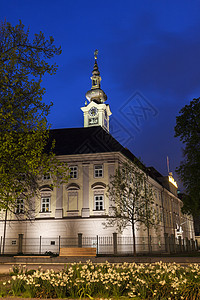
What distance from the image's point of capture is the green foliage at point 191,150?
1208 inches

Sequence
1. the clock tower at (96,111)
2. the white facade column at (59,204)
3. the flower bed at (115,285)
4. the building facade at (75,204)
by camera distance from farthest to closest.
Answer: the clock tower at (96,111), the white facade column at (59,204), the building facade at (75,204), the flower bed at (115,285)

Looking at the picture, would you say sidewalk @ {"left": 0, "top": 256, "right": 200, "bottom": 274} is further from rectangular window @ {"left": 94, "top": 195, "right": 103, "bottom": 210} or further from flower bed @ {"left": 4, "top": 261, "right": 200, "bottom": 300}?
rectangular window @ {"left": 94, "top": 195, "right": 103, "bottom": 210}

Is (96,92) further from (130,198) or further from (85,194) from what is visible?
(130,198)

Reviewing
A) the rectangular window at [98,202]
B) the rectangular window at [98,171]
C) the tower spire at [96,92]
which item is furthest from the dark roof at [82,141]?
the tower spire at [96,92]

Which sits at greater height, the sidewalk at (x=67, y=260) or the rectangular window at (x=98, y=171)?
the rectangular window at (x=98, y=171)

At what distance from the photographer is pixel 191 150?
1233 inches

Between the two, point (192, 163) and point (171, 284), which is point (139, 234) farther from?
point (171, 284)

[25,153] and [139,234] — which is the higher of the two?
[25,153]

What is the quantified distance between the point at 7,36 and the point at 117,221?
1048 inches

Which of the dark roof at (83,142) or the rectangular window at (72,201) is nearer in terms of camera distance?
the rectangular window at (72,201)

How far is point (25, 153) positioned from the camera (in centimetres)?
1473

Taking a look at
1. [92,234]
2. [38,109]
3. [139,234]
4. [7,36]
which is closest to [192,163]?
[92,234]

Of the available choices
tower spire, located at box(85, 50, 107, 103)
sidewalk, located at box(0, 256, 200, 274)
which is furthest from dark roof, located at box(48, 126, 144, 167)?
tower spire, located at box(85, 50, 107, 103)

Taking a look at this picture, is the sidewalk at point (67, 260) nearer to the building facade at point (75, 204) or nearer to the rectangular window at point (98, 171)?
the building facade at point (75, 204)
